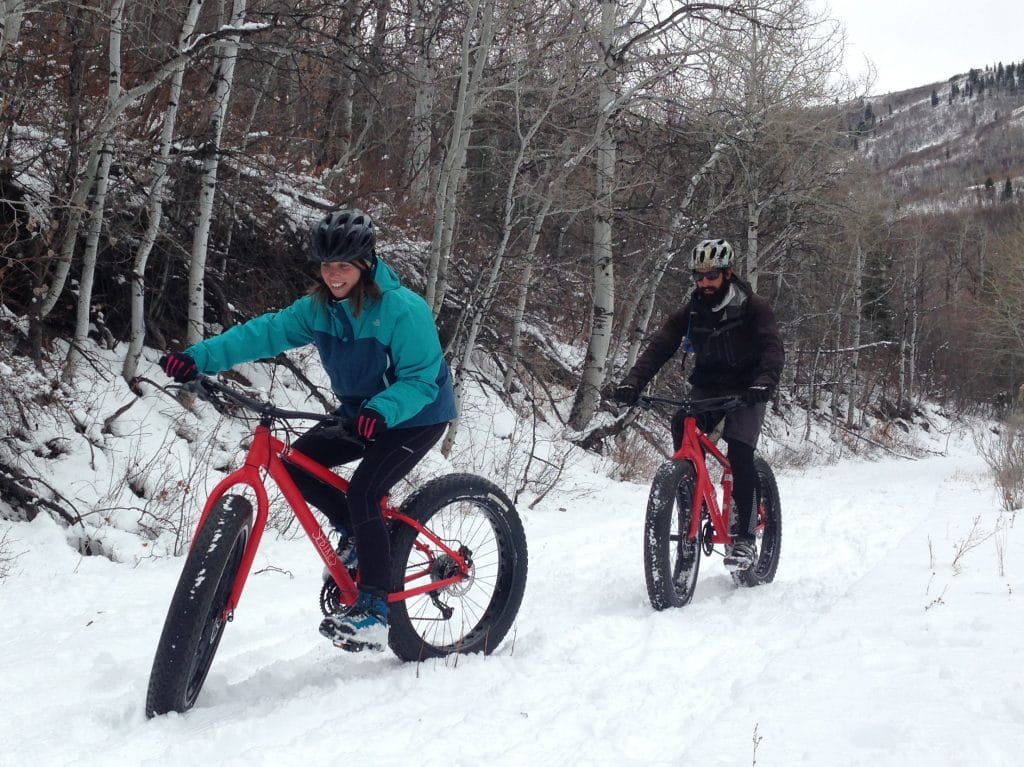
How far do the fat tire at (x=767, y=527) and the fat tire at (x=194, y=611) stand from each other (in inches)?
147

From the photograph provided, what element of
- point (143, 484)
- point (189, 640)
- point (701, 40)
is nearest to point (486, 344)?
point (701, 40)

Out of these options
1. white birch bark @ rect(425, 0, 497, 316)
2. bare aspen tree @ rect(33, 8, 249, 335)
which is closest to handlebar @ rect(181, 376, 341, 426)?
bare aspen tree @ rect(33, 8, 249, 335)

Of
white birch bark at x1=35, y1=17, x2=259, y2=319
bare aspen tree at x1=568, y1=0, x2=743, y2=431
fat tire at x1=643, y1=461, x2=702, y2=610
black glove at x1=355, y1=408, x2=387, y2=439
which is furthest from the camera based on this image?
bare aspen tree at x1=568, y1=0, x2=743, y2=431

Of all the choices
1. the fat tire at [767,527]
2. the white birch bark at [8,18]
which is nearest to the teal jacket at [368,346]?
the fat tire at [767,527]

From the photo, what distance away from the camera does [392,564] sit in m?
3.65

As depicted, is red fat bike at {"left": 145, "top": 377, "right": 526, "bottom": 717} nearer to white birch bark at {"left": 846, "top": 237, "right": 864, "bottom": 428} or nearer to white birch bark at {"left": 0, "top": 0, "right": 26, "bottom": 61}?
white birch bark at {"left": 0, "top": 0, "right": 26, "bottom": 61}

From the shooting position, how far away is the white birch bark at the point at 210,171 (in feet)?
26.9

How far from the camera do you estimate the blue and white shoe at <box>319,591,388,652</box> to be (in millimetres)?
3459

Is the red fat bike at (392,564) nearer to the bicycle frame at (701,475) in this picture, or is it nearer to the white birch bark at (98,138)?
the bicycle frame at (701,475)

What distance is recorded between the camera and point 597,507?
9.62 m

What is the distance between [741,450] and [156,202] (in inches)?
229

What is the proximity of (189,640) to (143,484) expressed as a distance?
4269 millimetres

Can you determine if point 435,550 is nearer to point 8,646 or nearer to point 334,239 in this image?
point 334,239

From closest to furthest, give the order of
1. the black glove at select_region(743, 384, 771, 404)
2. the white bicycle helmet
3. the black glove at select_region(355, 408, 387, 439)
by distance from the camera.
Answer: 1. the black glove at select_region(355, 408, 387, 439)
2. the black glove at select_region(743, 384, 771, 404)
3. the white bicycle helmet
